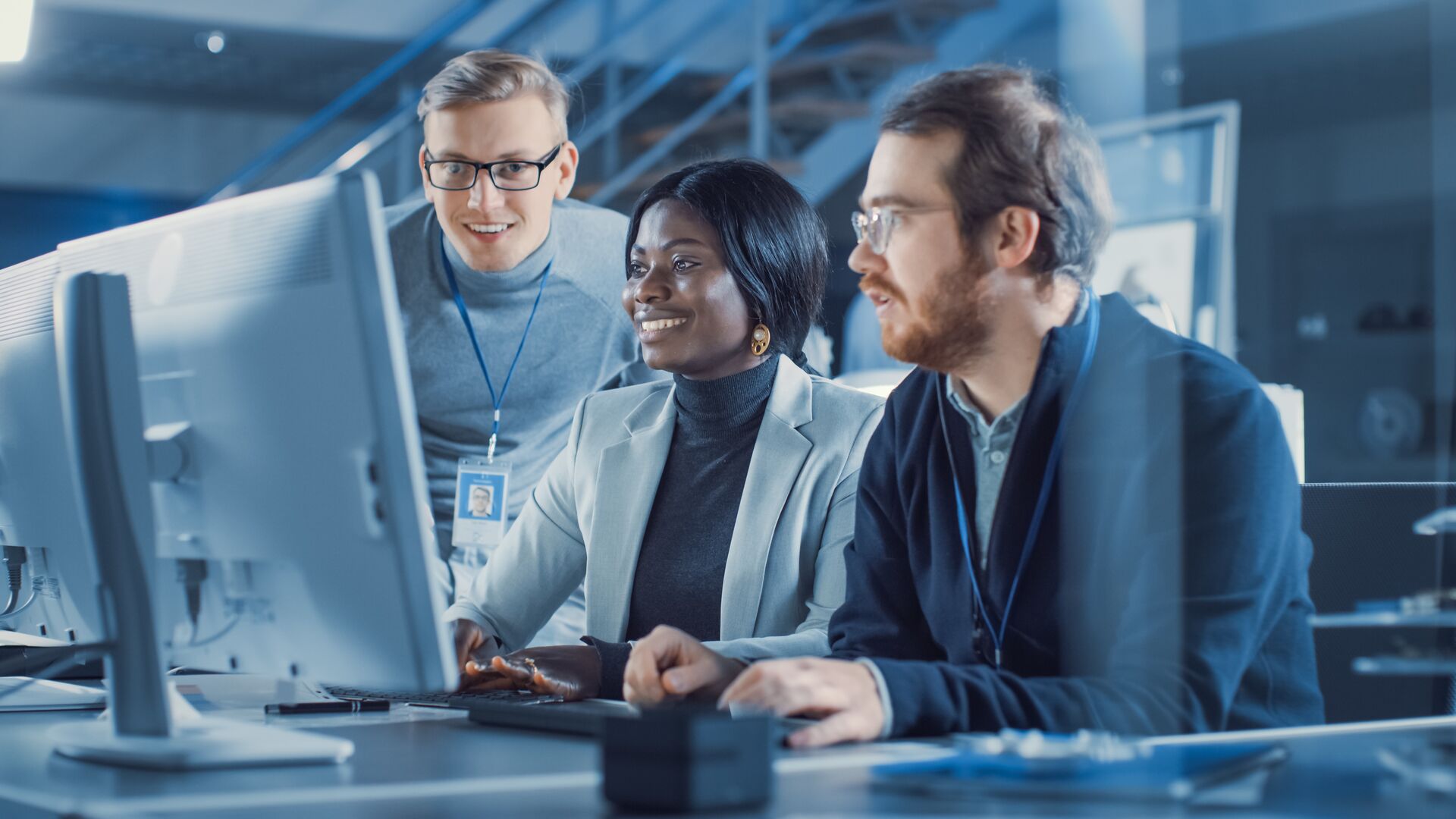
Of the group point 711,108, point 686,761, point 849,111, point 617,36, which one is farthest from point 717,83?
point 686,761

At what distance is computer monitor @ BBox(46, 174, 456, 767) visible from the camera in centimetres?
113

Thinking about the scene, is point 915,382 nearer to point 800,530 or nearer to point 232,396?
point 800,530

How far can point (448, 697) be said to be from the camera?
167 centimetres

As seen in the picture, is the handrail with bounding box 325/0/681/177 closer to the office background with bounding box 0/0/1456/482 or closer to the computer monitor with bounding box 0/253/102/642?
the office background with bounding box 0/0/1456/482

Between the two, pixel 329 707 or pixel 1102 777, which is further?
pixel 329 707

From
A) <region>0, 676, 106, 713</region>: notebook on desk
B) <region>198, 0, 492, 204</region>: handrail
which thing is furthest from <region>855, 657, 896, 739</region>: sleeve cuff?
<region>198, 0, 492, 204</region>: handrail

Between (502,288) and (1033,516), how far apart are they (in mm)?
1415

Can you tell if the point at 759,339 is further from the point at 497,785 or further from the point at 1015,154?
Answer: the point at 497,785

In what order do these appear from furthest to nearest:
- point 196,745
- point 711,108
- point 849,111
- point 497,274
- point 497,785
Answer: point 849,111
point 711,108
point 497,274
point 196,745
point 497,785

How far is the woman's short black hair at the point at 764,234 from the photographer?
217 centimetres

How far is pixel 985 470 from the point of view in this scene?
1634 millimetres

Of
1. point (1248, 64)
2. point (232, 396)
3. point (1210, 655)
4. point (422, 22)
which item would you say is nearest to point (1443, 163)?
point (1248, 64)

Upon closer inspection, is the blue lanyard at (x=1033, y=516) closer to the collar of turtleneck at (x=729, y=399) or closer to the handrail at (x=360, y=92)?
the collar of turtleneck at (x=729, y=399)

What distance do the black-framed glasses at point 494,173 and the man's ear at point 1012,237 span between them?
3.86 feet
